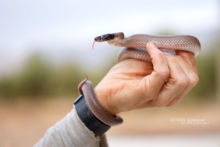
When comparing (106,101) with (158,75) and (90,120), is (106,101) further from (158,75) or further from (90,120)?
(158,75)

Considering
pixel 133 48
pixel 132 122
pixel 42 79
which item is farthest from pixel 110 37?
pixel 42 79

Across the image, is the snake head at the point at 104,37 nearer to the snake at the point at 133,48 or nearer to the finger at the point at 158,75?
the snake at the point at 133,48

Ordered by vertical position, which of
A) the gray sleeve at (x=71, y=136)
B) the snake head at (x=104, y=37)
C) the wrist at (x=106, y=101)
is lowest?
the gray sleeve at (x=71, y=136)

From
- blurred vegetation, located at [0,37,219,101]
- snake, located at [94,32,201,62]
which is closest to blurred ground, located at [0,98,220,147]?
blurred vegetation, located at [0,37,219,101]

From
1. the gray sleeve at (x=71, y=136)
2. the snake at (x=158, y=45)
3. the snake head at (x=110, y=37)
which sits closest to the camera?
the gray sleeve at (x=71, y=136)

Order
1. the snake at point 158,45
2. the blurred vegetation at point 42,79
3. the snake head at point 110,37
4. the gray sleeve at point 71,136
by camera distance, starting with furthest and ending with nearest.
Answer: the blurred vegetation at point 42,79 < the snake head at point 110,37 < the snake at point 158,45 < the gray sleeve at point 71,136

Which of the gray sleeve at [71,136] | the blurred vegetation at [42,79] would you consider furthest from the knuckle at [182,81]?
the blurred vegetation at [42,79]

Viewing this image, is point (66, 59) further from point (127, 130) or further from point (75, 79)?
point (127, 130)
